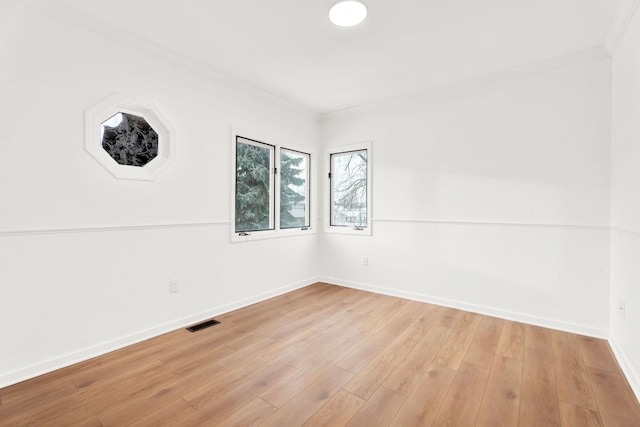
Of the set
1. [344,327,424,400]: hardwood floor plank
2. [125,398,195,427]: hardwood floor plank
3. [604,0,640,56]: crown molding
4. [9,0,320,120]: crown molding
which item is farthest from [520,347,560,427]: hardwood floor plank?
[9,0,320,120]: crown molding

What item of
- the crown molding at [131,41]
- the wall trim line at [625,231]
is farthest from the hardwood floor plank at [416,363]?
the crown molding at [131,41]

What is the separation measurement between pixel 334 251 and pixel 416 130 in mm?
2016

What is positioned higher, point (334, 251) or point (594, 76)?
point (594, 76)

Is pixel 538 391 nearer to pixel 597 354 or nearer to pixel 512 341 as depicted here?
pixel 512 341

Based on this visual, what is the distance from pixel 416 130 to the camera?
364cm

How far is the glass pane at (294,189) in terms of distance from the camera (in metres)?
4.04

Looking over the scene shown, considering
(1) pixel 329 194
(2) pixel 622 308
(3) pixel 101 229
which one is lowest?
(2) pixel 622 308

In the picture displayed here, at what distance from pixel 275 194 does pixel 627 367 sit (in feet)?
11.5

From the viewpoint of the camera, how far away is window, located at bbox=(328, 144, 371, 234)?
13.4 ft

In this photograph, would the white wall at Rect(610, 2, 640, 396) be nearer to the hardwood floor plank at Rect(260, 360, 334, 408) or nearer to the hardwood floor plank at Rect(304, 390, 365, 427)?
the hardwood floor plank at Rect(304, 390, 365, 427)

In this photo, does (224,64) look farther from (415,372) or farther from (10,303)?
(415,372)

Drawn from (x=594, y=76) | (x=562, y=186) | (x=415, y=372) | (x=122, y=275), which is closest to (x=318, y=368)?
(x=415, y=372)

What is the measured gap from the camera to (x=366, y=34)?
240cm

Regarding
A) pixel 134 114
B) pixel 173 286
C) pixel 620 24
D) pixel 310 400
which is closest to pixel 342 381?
pixel 310 400
